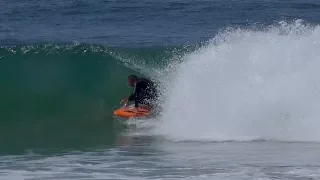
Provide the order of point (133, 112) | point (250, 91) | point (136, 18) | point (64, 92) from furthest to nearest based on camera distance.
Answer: point (136, 18) < point (64, 92) < point (133, 112) < point (250, 91)

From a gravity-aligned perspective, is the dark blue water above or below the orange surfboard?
above

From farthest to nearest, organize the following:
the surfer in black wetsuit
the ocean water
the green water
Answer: the surfer in black wetsuit, the green water, the ocean water

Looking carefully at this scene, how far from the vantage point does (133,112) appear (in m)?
16.1

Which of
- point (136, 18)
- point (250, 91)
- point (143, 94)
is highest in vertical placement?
point (136, 18)

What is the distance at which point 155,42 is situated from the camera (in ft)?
84.0

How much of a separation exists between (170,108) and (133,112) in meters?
0.65

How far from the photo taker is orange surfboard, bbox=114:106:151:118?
52.6ft

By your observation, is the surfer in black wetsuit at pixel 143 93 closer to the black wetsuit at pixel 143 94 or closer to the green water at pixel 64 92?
the black wetsuit at pixel 143 94

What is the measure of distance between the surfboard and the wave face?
38 centimetres

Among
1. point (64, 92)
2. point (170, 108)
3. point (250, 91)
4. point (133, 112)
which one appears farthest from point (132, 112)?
point (64, 92)

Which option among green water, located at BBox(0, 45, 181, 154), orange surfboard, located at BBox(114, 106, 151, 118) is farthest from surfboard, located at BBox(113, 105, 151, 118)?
green water, located at BBox(0, 45, 181, 154)

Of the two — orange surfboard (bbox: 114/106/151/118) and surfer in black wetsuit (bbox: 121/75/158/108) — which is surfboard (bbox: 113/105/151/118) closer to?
orange surfboard (bbox: 114/106/151/118)

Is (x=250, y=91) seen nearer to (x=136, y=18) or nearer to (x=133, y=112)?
(x=133, y=112)

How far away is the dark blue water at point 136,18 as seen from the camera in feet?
88.8
